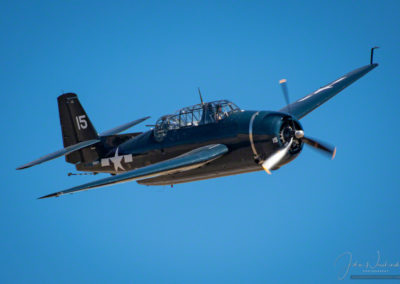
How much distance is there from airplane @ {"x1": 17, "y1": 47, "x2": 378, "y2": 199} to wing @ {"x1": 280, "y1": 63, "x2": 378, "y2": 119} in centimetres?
18

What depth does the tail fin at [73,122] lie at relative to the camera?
2861cm

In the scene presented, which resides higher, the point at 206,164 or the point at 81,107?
the point at 81,107

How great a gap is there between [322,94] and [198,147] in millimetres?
9447

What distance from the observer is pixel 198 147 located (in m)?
23.3

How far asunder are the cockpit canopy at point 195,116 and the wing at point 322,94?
17.4 ft

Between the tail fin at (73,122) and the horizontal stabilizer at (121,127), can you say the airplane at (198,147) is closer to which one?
the horizontal stabilizer at (121,127)

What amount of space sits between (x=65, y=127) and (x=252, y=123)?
11.1m

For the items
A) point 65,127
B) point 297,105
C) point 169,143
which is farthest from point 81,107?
point 297,105

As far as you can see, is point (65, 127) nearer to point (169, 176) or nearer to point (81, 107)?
point (81, 107)

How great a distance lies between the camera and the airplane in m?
21.9

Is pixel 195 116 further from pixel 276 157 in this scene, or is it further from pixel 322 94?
pixel 322 94

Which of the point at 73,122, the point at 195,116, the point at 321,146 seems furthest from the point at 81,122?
the point at 321,146

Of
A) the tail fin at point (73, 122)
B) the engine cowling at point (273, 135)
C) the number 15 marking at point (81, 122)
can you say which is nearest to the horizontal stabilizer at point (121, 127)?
the tail fin at point (73, 122)

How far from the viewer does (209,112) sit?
23.3 metres
